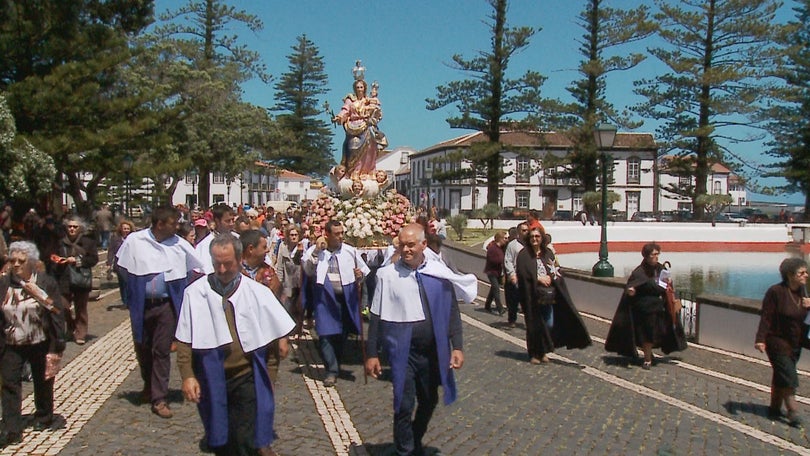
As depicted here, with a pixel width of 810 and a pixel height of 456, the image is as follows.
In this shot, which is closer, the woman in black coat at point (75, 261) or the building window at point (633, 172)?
the woman in black coat at point (75, 261)

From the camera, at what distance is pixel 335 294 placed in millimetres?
8633

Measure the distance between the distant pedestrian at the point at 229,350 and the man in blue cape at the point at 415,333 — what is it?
0.95 meters

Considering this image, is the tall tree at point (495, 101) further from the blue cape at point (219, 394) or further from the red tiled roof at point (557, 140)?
the blue cape at point (219, 394)

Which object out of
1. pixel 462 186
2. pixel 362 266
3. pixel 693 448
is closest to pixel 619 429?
pixel 693 448

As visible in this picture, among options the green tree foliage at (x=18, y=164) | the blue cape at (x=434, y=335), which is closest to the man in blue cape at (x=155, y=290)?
the blue cape at (x=434, y=335)

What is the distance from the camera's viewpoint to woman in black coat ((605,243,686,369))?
31.2 feet

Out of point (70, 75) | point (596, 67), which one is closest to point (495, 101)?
point (596, 67)

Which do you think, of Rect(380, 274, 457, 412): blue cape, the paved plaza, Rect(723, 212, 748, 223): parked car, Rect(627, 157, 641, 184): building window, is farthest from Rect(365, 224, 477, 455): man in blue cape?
Rect(627, 157, 641, 184): building window

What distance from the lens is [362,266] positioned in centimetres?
890

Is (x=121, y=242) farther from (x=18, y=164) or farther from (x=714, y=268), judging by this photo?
(x=714, y=268)

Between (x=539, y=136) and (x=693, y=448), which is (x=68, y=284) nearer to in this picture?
(x=693, y=448)

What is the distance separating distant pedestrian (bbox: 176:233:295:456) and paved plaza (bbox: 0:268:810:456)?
1.41 metres

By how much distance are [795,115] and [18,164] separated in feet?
139

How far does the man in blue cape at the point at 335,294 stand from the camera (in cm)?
850
